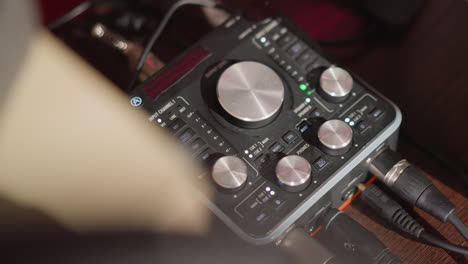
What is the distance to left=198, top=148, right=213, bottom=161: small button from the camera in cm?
59

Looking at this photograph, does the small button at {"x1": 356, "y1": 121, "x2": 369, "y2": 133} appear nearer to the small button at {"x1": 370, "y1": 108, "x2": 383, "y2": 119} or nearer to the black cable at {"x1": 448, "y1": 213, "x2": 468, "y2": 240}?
the small button at {"x1": 370, "y1": 108, "x2": 383, "y2": 119}

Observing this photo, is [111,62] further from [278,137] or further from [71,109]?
[278,137]

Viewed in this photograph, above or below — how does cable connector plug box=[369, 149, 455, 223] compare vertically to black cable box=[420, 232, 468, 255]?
above

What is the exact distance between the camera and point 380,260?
58 centimetres

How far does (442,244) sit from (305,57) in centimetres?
23

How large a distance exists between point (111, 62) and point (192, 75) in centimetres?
20

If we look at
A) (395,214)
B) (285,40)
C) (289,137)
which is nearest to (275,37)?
(285,40)

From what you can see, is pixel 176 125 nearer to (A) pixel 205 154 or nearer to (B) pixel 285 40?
(A) pixel 205 154

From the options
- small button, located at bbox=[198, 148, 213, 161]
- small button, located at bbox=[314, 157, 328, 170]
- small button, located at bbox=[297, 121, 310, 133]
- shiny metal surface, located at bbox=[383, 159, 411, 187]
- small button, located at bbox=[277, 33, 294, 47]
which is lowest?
shiny metal surface, located at bbox=[383, 159, 411, 187]

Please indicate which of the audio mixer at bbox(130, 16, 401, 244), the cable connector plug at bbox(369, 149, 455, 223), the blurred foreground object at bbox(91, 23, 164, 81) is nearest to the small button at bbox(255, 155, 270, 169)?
the audio mixer at bbox(130, 16, 401, 244)

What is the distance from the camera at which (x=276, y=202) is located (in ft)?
1.85

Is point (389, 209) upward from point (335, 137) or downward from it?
downward

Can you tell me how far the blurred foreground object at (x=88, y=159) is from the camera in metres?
0.62

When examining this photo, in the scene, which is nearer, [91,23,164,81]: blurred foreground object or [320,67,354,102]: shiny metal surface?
[320,67,354,102]: shiny metal surface
